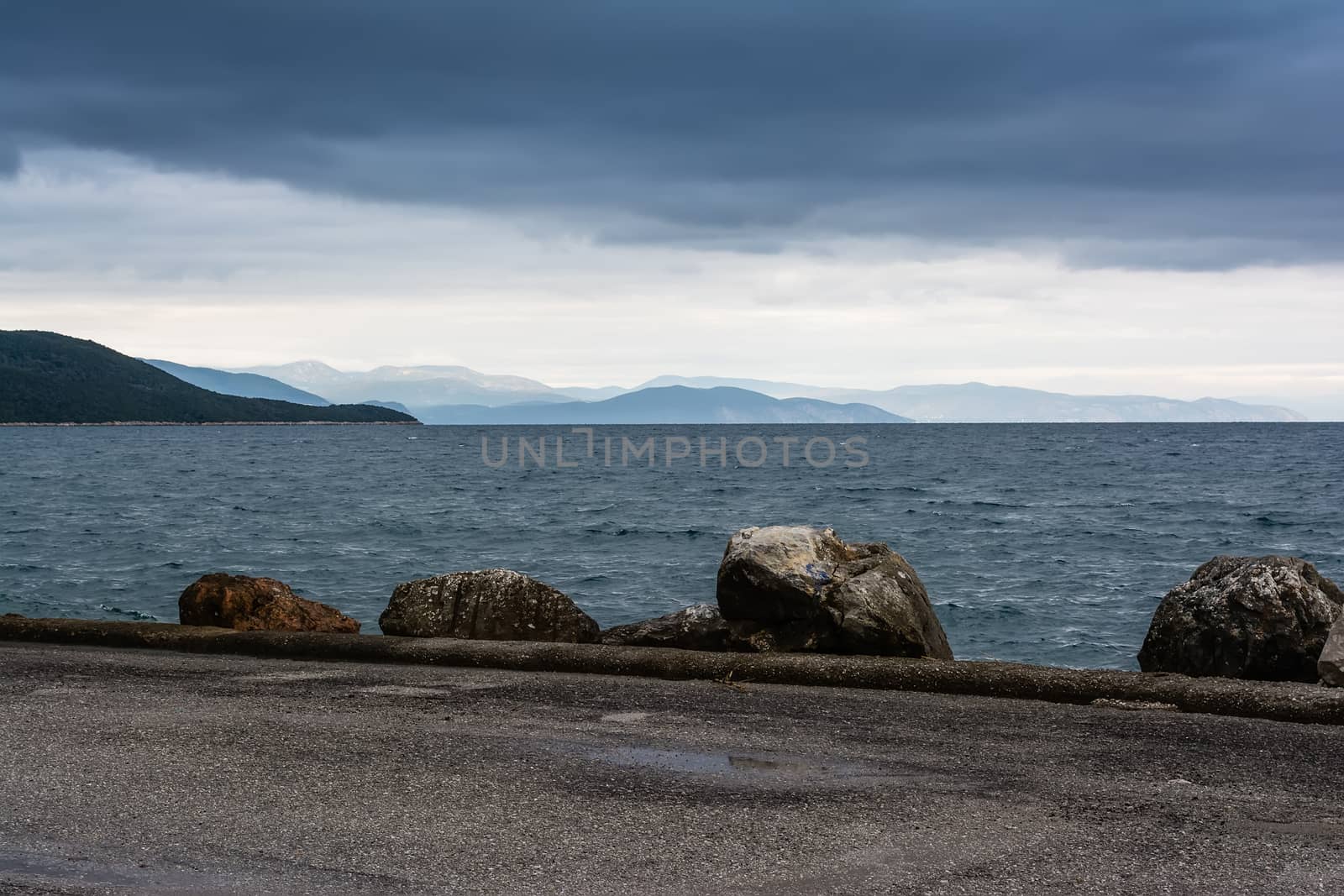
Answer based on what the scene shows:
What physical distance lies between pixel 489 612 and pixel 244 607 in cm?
189

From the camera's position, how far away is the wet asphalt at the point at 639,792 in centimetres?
454

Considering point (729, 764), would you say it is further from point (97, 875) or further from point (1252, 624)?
point (1252, 624)

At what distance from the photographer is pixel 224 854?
472 centimetres

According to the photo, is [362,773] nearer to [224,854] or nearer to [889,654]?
[224,854]

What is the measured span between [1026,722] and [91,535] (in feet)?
113

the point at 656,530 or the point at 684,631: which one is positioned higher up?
the point at 684,631

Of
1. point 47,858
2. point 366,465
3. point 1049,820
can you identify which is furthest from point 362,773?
point 366,465

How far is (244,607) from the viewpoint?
9758mm

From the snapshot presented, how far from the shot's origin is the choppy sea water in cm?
2358

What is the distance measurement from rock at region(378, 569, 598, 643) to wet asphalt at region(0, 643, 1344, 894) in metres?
2.04

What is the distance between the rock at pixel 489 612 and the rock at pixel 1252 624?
4364 mm

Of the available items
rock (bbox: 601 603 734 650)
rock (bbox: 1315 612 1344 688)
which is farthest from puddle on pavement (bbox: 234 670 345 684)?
rock (bbox: 1315 612 1344 688)

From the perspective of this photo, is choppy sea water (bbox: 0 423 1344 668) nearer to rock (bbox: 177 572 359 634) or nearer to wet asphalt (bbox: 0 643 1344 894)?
rock (bbox: 177 572 359 634)

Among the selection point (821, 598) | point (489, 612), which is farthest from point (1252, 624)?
point (489, 612)
